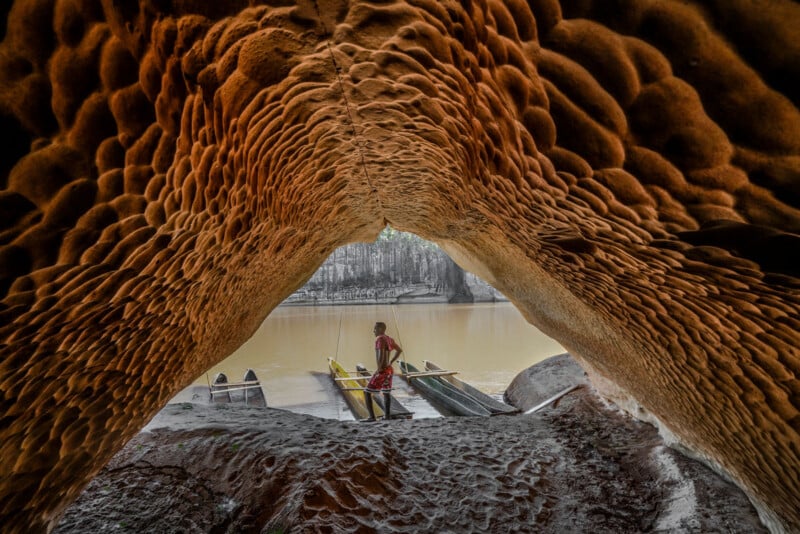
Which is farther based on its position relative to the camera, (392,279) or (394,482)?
(392,279)

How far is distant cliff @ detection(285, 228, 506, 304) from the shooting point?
93.9ft

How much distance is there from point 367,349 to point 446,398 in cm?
793

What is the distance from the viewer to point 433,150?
2.03 m

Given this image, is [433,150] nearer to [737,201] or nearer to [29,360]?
[737,201]

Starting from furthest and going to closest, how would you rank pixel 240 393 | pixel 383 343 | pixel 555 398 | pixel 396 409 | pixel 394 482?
pixel 240 393, pixel 396 409, pixel 555 398, pixel 383 343, pixel 394 482

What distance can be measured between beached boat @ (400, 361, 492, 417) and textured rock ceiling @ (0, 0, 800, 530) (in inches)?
191

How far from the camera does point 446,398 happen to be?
26.4 ft

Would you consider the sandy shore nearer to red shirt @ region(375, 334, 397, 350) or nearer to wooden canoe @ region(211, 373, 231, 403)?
Answer: red shirt @ region(375, 334, 397, 350)

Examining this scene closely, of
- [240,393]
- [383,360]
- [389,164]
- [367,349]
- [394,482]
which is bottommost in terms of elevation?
[367,349]

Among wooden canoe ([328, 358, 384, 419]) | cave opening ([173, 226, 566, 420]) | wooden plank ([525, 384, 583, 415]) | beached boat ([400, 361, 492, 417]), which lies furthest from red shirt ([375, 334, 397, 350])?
wooden plank ([525, 384, 583, 415])

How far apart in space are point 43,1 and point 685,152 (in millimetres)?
1360

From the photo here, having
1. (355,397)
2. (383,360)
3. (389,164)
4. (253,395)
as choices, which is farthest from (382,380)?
(389,164)

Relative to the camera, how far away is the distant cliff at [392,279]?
93.9 feet

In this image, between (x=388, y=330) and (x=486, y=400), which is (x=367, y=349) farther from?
(x=486, y=400)
